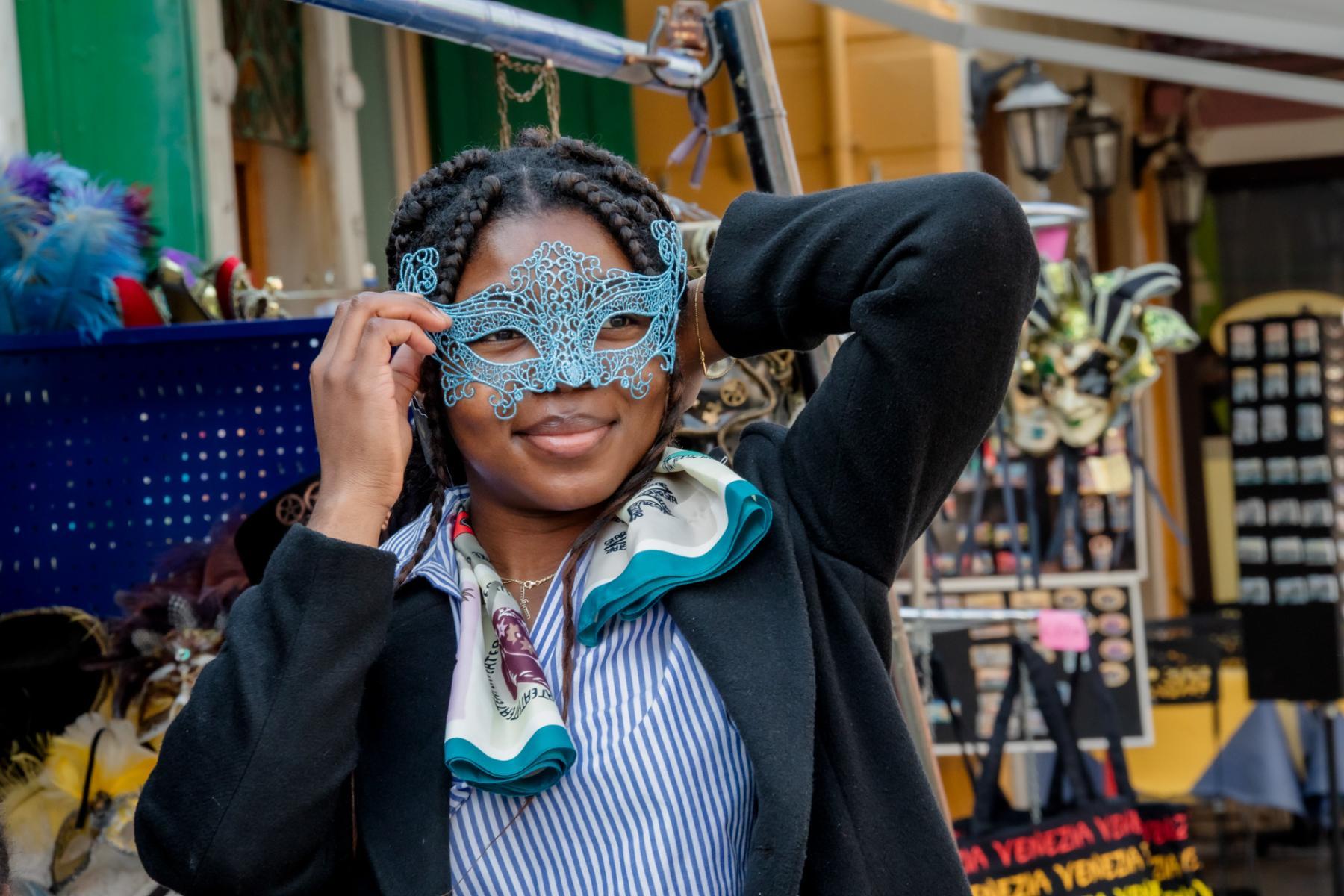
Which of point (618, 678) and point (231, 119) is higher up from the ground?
point (231, 119)

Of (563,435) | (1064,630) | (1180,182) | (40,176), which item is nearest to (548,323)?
(563,435)

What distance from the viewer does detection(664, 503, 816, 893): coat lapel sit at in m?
1.34

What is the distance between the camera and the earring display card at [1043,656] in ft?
15.8

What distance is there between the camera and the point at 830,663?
1.45 metres

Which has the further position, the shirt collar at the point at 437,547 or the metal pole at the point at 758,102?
the metal pole at the point at 758,102

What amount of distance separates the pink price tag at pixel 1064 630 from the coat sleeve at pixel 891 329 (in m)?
2.73

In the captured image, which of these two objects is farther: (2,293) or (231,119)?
(231,119)

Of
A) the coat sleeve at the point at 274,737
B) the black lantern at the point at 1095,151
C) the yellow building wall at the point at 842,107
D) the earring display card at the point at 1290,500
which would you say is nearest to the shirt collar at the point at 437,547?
the coat sleeve at the point at 274,737

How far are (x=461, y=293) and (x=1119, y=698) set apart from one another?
3.88m

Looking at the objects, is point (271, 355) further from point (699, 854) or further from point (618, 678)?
point (699, 854)

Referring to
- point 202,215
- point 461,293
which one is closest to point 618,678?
point 461,293

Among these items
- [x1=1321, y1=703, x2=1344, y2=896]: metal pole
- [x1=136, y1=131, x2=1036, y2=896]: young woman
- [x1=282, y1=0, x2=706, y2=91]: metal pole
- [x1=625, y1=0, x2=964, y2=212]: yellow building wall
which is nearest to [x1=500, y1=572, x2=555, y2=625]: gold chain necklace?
[x1=136, y1=131, x2=1036, y2=896]: young woman

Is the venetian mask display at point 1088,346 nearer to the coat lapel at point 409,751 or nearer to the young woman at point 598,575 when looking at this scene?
the young woman at point 598,575

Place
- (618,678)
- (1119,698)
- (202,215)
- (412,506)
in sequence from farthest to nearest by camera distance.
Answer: (1119,698) < (202,215) < (412,506) < (618,678)
